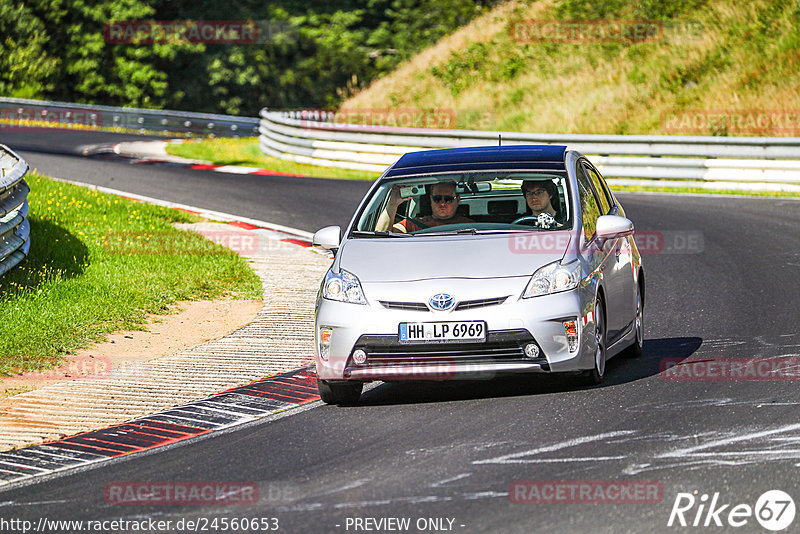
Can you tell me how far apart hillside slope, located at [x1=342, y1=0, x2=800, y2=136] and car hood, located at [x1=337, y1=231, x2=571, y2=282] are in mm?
19208

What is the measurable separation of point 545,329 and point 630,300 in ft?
6.23

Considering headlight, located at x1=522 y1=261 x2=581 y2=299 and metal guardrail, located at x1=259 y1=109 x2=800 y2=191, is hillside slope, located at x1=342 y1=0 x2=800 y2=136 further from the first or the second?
headlight, located at x1=522 y1=261 x2=581 y2=299

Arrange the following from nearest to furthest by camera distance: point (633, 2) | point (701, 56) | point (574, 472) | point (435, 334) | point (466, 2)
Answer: point (574, 472) < point (435, 334) < point (701, 56) < point (633, 2) < point (466, 2)


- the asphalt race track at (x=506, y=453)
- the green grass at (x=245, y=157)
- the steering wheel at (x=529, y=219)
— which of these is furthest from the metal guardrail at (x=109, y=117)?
the steering wheel at (x=529, y=219)

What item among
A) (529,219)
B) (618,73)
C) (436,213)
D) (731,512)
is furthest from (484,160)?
(618,73)

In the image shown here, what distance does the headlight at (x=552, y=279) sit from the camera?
7.96m

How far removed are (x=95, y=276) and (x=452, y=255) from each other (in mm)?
6148

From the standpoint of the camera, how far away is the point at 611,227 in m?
8.70

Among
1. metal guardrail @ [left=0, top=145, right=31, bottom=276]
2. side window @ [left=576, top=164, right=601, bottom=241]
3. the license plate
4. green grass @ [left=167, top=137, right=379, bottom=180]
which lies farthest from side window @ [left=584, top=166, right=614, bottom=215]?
green grass @ [left=167, top=137, right=379, bottom=180]

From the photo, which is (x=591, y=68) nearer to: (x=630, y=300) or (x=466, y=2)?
(x=466, y=2)

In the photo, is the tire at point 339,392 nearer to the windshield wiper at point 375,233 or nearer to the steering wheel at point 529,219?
the windshield wiper at point 375,233

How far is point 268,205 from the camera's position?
20.6 metres

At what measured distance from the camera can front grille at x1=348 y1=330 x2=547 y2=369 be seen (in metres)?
7.82

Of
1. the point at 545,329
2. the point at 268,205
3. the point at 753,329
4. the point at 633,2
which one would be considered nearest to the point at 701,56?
the point at 633,2
